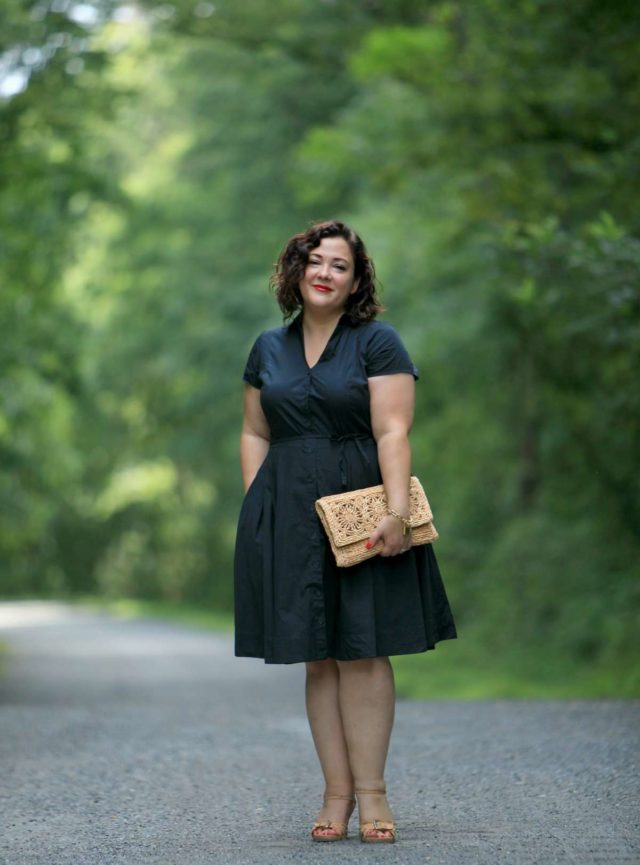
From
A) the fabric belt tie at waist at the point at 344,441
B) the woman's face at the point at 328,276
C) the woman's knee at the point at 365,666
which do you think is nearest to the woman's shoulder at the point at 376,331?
the woman's face at the point at 328,276

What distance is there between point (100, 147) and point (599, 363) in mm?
6559

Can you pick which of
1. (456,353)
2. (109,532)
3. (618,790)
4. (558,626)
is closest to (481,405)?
(456,353)

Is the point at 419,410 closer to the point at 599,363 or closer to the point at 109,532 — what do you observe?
the point at 599,363

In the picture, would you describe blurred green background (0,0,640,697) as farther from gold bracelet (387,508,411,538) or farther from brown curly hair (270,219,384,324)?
gold bracelet (387,508,411,538)

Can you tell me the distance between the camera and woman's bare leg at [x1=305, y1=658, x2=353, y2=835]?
5.31 meters

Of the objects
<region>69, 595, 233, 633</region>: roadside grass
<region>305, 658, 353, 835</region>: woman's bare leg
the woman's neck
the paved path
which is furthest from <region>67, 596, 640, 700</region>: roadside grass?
<region>69, 595, 233, 633</region>: roadside grass

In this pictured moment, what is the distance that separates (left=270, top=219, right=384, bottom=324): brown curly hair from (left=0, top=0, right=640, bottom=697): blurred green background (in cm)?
382

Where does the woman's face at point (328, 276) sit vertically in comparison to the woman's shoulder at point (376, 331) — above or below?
above

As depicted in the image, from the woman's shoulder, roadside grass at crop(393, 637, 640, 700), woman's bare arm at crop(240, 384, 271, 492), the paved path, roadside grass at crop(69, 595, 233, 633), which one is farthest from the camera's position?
roadside grass at crop(69, 595, 233, 633)

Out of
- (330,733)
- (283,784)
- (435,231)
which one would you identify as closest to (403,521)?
(330,733)

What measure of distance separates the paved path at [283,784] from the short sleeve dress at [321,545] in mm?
658

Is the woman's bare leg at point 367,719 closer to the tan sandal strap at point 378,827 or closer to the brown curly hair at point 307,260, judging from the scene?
the tan sandal strap at point 378,827

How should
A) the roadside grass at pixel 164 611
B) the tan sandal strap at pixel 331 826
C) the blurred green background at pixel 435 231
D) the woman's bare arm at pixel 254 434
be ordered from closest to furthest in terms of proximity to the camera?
the tan sandal strap at pixel 331 826 < the woman's bare arm at pixel 254 434 < the blurred green background at pixel 435 231 < the roadside grass at pixel 164 611

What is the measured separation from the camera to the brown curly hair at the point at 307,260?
5492 millimetres
